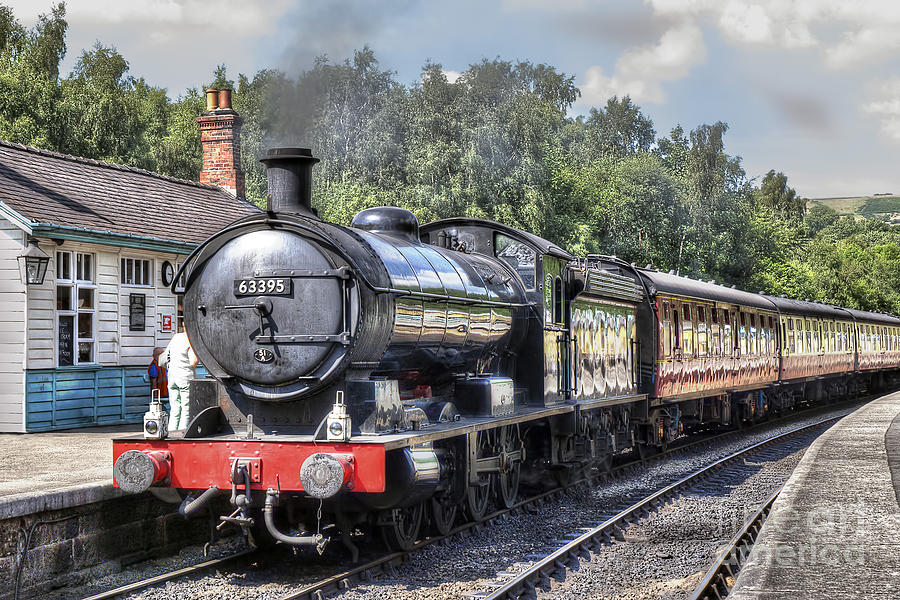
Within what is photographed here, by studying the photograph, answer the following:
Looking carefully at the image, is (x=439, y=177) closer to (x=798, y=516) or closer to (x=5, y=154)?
(x=5, y=154)

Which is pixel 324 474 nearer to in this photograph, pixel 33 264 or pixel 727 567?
pixel 727 567

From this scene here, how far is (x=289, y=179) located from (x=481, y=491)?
3779mm

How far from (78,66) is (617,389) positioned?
3773 centimetres

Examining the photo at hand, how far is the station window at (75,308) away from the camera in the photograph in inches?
539

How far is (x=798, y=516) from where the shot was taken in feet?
25.8

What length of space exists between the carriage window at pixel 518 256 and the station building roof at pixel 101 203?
19.6 feet

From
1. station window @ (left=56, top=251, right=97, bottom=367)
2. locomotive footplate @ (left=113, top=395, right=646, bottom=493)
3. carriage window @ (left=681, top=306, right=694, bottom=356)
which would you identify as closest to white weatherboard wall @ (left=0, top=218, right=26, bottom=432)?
station window @ (left=56, top=251, right=97, bottom=367)

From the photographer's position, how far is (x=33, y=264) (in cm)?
1282

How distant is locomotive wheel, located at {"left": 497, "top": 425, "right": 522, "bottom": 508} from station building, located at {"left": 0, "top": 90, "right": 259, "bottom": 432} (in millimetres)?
6123

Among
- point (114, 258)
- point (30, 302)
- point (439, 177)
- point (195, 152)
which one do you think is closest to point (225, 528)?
point (30, 302)

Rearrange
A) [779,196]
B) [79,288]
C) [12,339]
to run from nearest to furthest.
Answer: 1. [12,339]
2. [79,288]
3. [779,196]

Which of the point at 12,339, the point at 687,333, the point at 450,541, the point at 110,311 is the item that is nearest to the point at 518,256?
the point at 450,541

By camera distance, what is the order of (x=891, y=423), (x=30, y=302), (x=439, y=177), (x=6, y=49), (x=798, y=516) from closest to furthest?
1. (x=798, y=516)
2. (x=30, y=302)
3. (x=891, y=423)
4. (x=439, y=177)
5. (x=6, y=49)

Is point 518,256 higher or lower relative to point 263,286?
higher
